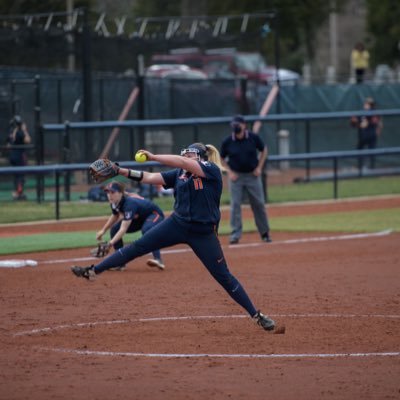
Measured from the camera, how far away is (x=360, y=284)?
1312 centimetres

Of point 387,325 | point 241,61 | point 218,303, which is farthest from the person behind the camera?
point 241,61

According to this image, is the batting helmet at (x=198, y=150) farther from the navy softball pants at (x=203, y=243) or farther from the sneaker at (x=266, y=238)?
the sneaker at (x=266, y=238)

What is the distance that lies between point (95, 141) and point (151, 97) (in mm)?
3245

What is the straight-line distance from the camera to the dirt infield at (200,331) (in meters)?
7.83

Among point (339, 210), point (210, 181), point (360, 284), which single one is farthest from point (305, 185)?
point (210, 181)

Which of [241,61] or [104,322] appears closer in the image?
[104,322]

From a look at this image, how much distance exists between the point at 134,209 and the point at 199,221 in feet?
13.7

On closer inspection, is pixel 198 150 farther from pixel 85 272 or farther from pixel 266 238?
pixel 266 238

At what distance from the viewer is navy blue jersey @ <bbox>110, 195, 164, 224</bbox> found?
45.0ft

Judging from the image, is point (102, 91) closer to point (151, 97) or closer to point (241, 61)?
point (151, 97)

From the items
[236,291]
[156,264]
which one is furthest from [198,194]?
[156,264]

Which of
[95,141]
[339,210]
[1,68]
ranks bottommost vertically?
[339,210]

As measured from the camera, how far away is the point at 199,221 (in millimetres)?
9656

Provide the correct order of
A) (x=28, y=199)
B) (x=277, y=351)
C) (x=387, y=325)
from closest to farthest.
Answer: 1. (x=277, y=351)
2. (x=387, y=325)
3. (x=28, y=199)
